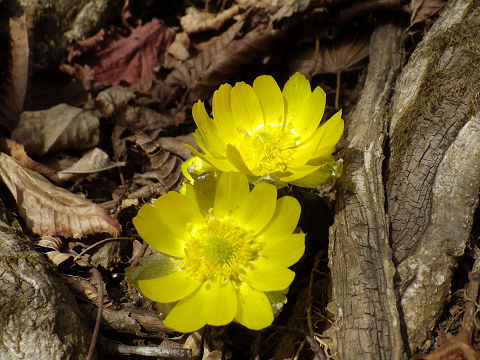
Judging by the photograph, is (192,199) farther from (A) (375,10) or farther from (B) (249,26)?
(A) (375,10)

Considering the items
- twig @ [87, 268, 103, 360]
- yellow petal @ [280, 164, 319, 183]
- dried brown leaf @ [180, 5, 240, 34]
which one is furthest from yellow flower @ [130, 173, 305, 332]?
dried brown leaf @ [180, 5, 240, 34]

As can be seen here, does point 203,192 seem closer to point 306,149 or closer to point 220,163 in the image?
point 220,163

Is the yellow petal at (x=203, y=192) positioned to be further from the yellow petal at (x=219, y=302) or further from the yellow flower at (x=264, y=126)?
the yellow petal at (x=219, y=302)

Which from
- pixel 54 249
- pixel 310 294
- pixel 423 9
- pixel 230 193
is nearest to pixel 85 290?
pixel 54 249

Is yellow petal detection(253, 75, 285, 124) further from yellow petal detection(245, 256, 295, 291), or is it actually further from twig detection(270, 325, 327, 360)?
twig detection(270, 325, 327, 360)

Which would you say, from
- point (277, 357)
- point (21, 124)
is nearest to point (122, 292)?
point (277, 357)

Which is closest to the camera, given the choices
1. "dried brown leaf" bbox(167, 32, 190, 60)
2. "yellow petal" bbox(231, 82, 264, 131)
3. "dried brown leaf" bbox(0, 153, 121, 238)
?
"yellow petal" bbox(231, 82, 264, 131)
